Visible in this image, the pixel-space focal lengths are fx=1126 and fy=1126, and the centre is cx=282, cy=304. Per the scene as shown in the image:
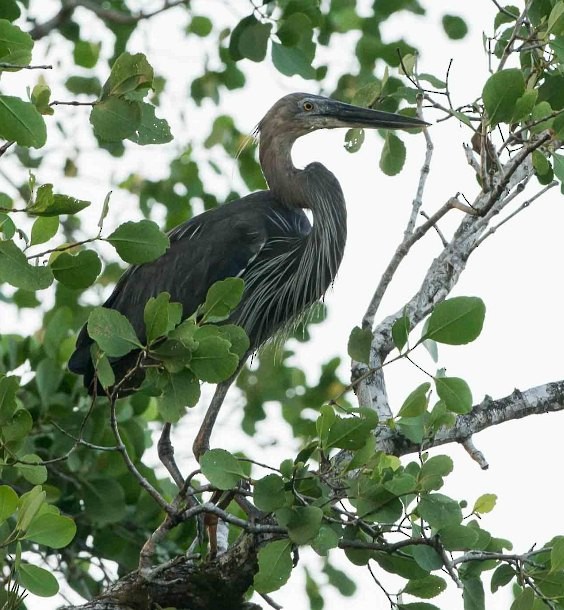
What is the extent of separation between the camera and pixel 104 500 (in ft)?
13.9

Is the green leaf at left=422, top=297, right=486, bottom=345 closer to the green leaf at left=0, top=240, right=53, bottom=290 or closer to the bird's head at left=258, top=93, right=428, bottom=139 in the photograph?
the green leaf at left=0, top=240, right=53, bottom=290

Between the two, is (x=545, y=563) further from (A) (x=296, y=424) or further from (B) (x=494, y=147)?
(A) (x=296, y=424)

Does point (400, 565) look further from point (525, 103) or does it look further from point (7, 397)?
point (525, 103)

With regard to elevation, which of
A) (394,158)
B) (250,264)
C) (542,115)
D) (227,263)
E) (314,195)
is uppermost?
(314,195)

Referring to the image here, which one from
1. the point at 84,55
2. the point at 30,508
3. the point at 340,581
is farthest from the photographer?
the point at 84,55

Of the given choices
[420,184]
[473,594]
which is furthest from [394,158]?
[473,594]

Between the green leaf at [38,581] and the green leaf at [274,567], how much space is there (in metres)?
0.46

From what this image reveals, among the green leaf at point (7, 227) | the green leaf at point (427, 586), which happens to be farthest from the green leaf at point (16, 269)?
the green leaf at point (427, 586)

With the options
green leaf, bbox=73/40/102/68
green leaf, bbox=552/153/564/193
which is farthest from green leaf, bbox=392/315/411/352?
green leaf, bbox=73/40/102/68

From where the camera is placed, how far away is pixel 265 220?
5.05 metres

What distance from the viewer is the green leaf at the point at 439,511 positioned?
2533mm

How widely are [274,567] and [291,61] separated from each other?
2070 mm

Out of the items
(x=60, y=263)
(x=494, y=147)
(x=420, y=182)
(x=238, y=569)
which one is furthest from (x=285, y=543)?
(x=420, y=182)

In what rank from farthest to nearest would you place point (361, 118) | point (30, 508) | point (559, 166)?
1. point (361, 118)
2. point (559, 166)
3. point (30, 508)
